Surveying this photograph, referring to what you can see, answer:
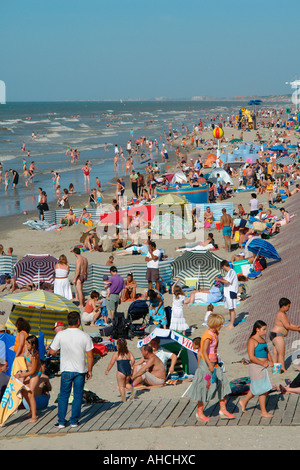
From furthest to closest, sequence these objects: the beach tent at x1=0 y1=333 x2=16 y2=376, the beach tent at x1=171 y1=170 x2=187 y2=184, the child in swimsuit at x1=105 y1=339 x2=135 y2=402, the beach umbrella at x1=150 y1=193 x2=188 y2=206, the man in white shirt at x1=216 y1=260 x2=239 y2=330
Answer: the beach tent at x1=171 y1=170 x2=187 y2=184
the beach umbrella at x1=150 y1=193 x2=188 y2=206
the man in white shirt at x1=216 y1=260 x2=239 y2=330
the beach tent at x1=0 y1=333 x2=16 y2=376
the child in swimsuit at x1=105 y1=339 x2=135 y2=402

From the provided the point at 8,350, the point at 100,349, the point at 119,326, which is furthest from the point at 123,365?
the point at 119,326

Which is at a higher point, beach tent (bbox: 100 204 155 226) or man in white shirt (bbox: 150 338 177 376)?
beach tent (bbox: 100 204 155 226)

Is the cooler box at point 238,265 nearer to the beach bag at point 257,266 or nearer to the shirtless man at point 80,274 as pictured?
the beach bag at point 257,266

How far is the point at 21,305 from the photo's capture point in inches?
401

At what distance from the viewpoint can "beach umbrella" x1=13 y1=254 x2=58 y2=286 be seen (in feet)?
42.5

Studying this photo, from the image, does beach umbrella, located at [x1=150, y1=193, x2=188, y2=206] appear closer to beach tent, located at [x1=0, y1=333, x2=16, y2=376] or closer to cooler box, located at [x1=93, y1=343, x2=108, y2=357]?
cooler box, located at [x1=93, y1=343, x2=108, y2=357]

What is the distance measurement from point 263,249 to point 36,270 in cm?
515

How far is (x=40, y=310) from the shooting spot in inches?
394

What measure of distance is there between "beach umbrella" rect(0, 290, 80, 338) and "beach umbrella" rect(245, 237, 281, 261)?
16.9 ft

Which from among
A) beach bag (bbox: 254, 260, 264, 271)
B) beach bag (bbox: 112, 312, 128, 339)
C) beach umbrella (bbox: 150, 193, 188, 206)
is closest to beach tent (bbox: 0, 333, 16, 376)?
beach bag (bbox: 112, 312, 128, 339)

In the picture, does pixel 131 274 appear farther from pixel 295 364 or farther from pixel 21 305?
pixel 295 364

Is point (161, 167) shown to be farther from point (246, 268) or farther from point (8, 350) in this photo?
point (8, 350)

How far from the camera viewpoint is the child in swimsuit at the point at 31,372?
6.64 metres

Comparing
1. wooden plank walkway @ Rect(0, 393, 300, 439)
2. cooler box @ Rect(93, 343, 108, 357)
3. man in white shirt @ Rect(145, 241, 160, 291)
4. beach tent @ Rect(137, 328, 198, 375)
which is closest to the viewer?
wooden plank walkway @ Rect(0, 393, 300, 439)
